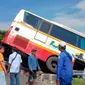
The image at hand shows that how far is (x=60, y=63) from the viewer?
11602 mm

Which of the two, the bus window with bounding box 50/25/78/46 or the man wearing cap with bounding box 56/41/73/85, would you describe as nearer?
the man wearing cap with bounding box 56/41/73/85

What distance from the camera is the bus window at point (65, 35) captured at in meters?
27.7

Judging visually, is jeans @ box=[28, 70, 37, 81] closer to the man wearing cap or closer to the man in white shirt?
the man in white shirt

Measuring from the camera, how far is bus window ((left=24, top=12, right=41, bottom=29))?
27312 millimetres

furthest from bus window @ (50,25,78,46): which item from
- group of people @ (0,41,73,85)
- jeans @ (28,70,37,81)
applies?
jeans @ (28,70,37,81)

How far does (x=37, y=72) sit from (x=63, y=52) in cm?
724

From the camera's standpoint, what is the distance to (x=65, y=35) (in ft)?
90.9

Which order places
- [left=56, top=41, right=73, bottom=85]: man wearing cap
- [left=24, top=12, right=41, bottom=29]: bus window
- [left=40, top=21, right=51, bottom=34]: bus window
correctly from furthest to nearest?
[left=40, top=21, right=51, bottom=34]: bus window
[left=24, top=12, right=41, bottom=29]: bus window
[left=56, top=41, right=73, bottom=85]: man wearing cap

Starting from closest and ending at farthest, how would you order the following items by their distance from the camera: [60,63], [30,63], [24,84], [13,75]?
[60,63], [13,75], [30,63], [24,84]

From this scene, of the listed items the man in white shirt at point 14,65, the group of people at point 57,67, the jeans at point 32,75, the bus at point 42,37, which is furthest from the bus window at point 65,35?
the man in white shirt at point 14,65

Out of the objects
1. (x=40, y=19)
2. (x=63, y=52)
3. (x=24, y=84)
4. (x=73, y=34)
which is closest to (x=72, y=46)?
(x=73, y=34)

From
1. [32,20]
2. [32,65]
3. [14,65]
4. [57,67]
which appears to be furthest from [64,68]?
[32,20]

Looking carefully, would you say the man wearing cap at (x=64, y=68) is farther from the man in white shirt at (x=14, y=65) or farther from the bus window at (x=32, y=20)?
the bus window at (x=32, y=20)

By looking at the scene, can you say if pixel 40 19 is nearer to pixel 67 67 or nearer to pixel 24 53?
pixel 24 53
